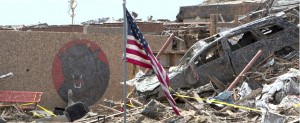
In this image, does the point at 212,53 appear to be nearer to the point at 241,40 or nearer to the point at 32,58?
the point at 241,40

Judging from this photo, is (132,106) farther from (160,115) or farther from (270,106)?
(270,106)

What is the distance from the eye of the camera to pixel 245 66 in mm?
13516

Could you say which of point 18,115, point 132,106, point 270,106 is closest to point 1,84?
point 18,115

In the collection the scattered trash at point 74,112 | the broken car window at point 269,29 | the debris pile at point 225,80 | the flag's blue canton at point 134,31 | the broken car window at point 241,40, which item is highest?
the flag's blue canton at point 134,31

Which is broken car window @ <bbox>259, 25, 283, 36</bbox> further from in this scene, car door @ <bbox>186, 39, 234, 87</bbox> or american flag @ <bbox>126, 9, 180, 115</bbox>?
american flag @ <bbox>126, 9, 180, 115</bbox>

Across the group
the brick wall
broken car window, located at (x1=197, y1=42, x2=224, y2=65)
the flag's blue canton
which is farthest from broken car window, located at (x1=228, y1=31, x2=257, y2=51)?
the brick wall

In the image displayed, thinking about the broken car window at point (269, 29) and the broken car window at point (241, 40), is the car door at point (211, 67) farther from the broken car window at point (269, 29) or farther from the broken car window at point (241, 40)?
the broken car window at point (269, 29)

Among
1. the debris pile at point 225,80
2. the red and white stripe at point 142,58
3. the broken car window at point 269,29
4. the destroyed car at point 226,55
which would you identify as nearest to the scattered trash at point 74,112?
the debris pile at point 225,80

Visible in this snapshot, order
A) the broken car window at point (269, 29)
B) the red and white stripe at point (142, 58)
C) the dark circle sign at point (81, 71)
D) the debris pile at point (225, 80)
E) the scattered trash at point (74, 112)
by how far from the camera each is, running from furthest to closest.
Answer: the dark circle sign at point (81, 71), the broken car window at point (269, 29), the scattered trash at point (74, 112), the debris pile at point (225, 80), the red and white stripe at point (142, 58)

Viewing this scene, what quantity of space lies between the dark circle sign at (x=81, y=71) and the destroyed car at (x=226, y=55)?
4.78 meters

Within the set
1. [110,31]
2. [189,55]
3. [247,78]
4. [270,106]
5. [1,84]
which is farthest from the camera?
[110,31]

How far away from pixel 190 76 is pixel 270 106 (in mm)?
2814

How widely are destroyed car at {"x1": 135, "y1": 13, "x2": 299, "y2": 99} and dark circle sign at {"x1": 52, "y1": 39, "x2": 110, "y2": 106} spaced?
15.7 ft

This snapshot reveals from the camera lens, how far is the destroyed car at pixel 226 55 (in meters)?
13.4
